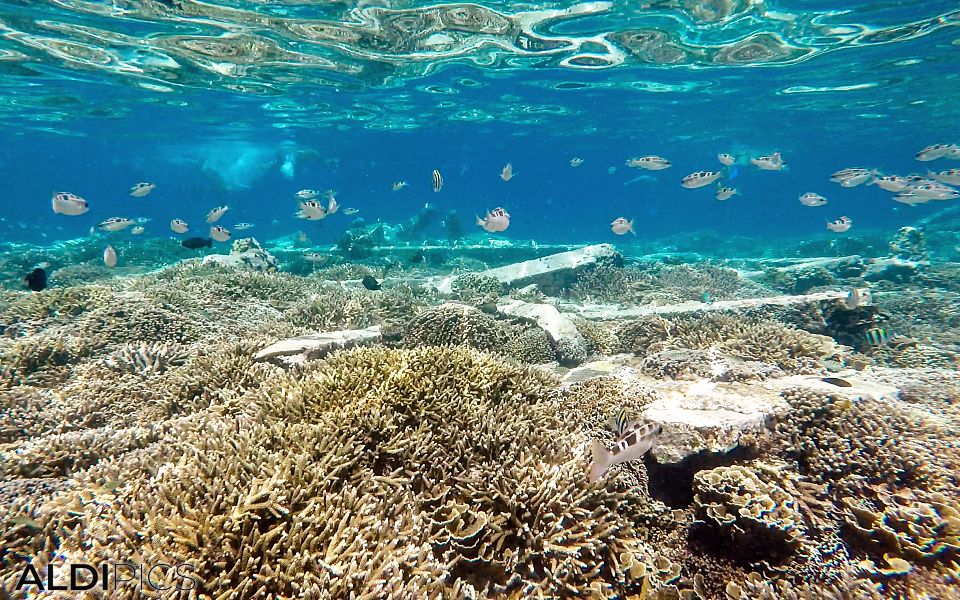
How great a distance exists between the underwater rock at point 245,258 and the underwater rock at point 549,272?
659 cm

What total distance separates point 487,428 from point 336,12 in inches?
760

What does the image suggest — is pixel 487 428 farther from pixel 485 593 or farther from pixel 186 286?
pixel 186 286

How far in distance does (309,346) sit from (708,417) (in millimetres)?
5453

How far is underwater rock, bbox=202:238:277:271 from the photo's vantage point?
588 inches

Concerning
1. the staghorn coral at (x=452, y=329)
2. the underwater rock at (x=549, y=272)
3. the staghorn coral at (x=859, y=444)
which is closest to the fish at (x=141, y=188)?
the underwater rock at (x=549, y=272)

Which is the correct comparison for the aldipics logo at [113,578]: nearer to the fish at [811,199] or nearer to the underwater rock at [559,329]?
the underwater rock at [559,329]

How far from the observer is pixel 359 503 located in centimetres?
322

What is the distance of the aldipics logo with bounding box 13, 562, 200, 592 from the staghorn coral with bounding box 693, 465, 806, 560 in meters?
3.98

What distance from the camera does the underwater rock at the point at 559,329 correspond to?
8.56 meters

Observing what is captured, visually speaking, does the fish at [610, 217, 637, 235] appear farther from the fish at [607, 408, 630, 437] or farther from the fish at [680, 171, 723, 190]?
the fish at [607, 408, 630, 437]

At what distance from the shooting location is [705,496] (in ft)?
12.7

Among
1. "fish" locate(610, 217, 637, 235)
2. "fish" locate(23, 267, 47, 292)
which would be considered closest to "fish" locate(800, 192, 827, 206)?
"fish" locate(610, 217, 637, 235)

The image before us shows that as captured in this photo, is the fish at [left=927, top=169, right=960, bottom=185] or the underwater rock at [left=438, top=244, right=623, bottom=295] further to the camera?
the underwater rock at [left=438, top=244, right=623, bottom=295]

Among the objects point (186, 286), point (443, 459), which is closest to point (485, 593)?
point (443, 459)
